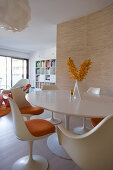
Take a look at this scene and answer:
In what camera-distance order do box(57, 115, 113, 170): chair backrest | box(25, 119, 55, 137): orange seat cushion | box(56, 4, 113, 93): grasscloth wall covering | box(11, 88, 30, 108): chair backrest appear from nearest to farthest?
box(57, 115, 113, 170): chair backrest
box(25, 119, 55, 137): orange seat cushion
box(11, 88, 30, 108): chair backrest
box(56, 4, 113, 93): grasscloth wall covering

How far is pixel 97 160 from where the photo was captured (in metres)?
0.76

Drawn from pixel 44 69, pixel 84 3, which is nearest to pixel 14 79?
pixel 44 69

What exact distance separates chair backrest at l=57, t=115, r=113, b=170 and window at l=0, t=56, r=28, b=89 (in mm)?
6669

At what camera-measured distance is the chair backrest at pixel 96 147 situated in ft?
2.28

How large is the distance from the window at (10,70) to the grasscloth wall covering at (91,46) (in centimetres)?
432

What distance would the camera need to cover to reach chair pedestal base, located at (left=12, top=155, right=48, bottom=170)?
1.41m

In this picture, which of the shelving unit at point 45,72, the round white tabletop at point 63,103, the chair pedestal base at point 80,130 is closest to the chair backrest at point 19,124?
the round white tabletop at point 63,103

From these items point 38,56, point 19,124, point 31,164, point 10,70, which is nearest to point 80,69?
point 19,124

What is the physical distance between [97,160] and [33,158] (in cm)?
108

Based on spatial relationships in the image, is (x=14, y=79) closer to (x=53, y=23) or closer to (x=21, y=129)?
(x=53, y=23)

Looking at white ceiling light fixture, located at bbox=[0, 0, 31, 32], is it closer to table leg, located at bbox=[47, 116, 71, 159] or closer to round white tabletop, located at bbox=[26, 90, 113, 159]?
round white tabletop, located at bbox=[26, 90, 113, 159]

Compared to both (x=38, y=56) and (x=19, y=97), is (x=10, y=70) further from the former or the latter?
(x=19, y=97)

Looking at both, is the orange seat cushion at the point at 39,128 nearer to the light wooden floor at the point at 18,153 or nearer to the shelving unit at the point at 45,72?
the light wooden floor at the point at 18,153

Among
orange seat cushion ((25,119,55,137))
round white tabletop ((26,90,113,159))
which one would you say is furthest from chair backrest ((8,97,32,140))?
round white tabletop ((26,90,113,159))
